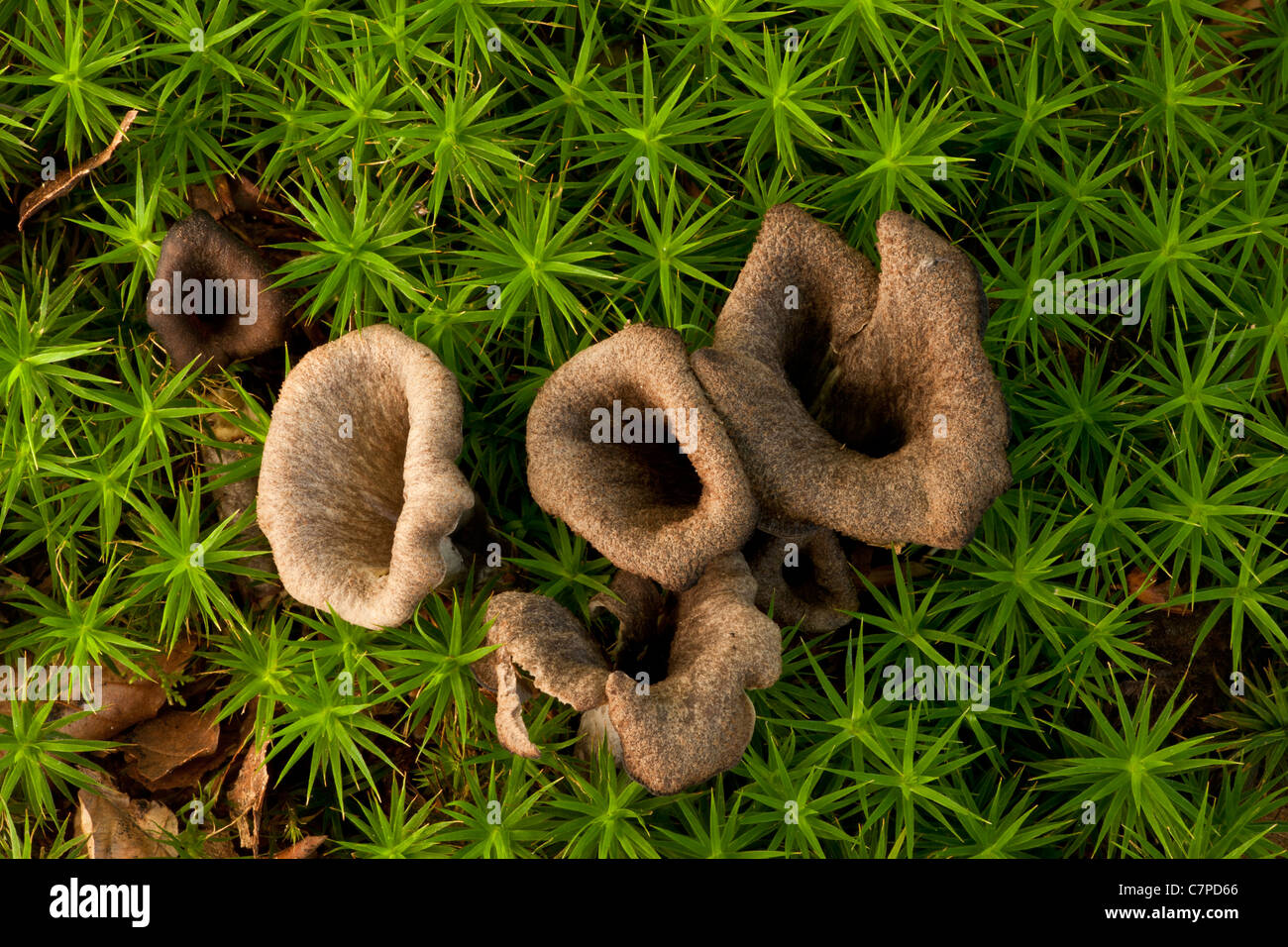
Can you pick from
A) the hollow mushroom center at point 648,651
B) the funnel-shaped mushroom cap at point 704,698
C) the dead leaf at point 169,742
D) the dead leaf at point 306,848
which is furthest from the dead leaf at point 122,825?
the funnel-shaped mushroom cap at point 704,698

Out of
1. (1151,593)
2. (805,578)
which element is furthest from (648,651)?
(1151,593)

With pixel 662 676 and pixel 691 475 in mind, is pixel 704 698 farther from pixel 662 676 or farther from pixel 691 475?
pixel 691 475

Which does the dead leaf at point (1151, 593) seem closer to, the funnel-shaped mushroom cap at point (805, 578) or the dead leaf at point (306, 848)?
the funnel-shaped mushroom cap at point (805, 578)

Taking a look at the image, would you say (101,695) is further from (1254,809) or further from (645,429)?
(1254,809)

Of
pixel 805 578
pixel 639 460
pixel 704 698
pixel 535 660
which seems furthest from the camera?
pixel 805 578

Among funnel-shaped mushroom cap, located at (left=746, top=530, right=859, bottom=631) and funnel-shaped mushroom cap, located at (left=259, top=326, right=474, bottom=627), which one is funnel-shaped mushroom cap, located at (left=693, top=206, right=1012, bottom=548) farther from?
funnel-shaped mushroom cap, located at (left=259, top=326, right=474, bottom=627)
